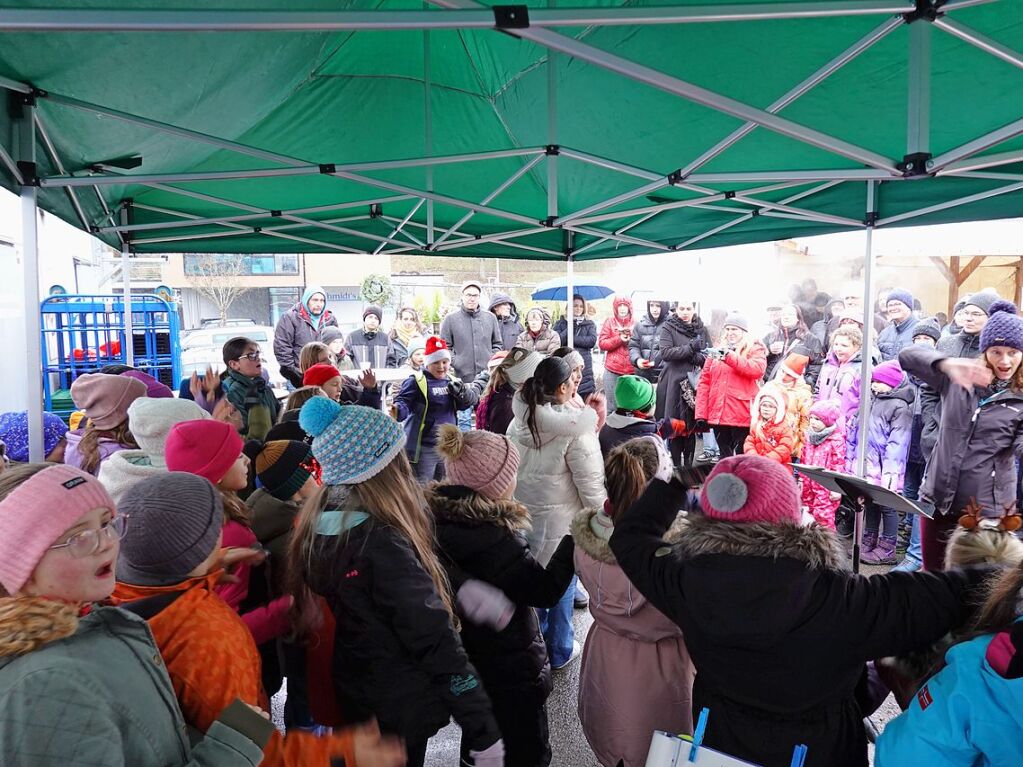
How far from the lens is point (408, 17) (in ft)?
6.04

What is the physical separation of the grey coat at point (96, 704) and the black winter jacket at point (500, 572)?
0.89m

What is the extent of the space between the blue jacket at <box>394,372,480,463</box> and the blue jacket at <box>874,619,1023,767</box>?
364 centimetres

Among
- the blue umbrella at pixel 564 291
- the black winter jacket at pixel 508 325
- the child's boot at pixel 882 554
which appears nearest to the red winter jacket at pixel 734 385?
the child's boot at pixel 882 554

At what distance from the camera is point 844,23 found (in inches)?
96.1

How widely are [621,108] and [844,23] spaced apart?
123 cm

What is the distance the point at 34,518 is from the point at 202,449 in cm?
104

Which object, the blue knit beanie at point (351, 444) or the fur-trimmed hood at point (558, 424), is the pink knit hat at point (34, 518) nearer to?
the blue knit beanie at point (351, 444)

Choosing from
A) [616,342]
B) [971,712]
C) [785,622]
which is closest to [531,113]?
[785,622]

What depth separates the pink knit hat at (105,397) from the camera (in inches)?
107

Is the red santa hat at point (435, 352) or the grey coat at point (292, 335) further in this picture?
the grey coat at point (292, 335)

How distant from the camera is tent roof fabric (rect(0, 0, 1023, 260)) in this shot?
85.6 inches

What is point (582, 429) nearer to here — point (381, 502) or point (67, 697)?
point (381, 502)

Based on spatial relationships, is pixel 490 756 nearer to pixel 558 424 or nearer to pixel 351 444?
pixel 351 444

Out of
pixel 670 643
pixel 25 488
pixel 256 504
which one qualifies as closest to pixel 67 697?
pixel 25 488
